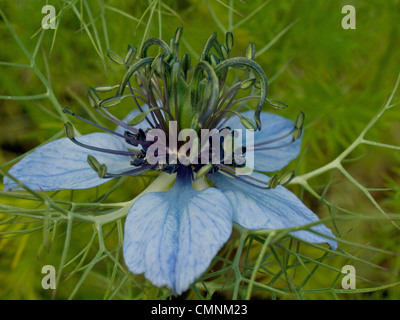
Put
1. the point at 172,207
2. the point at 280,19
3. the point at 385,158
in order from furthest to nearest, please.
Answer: the point at 385,158 < the point at 280,19 < the point at 172,207

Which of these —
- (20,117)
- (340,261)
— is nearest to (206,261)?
(340,261)

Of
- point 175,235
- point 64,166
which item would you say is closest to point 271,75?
point 64,166

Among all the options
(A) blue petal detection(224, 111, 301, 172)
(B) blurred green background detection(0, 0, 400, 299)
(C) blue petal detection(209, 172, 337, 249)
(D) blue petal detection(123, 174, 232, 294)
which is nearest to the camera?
(D) blue petal detection(123, 174, 232, 294)

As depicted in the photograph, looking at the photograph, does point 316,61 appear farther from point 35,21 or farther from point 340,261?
point 35,21

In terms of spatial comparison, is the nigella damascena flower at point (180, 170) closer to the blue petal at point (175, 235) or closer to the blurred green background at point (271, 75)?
the blue petal at point (175, 235)

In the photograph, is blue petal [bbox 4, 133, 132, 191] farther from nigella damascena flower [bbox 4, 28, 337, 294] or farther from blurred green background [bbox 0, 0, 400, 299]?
blurred green background [bbox 0, 0, 400, 299]

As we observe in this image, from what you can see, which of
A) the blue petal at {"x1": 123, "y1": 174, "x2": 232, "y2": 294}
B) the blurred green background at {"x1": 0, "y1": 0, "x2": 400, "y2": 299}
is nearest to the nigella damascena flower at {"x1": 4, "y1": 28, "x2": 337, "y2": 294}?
the blue petal at {"x1": 123, "y1": 174, "x2": 232, "y2": 294}

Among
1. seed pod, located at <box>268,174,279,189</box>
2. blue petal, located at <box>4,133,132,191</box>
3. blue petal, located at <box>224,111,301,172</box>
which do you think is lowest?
seed pod, located at <box>268,174,279,189</box>
